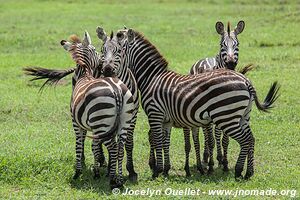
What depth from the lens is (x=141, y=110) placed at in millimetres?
14695

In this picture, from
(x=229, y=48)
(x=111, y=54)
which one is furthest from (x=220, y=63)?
(x=111, y=54)

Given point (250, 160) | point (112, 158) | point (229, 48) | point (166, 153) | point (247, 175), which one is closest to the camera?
point (112, 158)

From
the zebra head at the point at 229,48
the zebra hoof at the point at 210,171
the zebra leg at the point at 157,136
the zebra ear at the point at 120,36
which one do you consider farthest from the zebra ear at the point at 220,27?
the zebra hoof at the point at 210,171

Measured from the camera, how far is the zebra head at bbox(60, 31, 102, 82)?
1015 cm

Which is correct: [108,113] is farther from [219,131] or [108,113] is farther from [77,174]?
Result: [219,131]

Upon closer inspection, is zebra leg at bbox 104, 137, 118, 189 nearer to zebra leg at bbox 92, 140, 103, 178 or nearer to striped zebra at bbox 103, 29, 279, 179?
zebra leg at bbox 92, 140, 103, 178

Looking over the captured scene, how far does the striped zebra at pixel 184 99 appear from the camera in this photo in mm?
9164

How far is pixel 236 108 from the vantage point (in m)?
9.13

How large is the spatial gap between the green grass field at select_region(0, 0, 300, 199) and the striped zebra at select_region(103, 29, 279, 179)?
0.62 m

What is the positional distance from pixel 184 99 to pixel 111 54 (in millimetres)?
1418

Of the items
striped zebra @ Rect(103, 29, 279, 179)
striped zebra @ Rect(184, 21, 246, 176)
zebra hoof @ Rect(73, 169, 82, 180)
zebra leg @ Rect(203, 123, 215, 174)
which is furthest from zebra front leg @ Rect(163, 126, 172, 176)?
zebra hoof @ Rect(73, 169, 82, 180)

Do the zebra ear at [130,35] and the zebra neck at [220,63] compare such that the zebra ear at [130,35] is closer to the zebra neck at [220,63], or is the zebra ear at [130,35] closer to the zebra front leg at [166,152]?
the zebra front leg at [166,152]

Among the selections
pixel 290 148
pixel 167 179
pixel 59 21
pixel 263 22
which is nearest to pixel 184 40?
pixel 263 22

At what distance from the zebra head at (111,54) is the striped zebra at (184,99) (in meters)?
0.04
